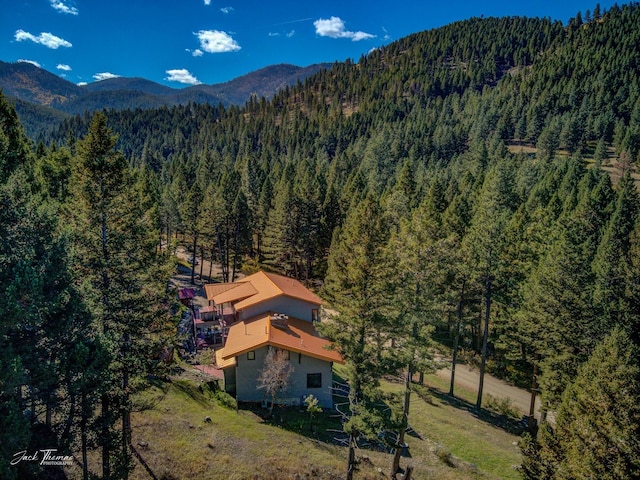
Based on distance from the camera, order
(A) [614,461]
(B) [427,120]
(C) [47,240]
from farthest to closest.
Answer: (B) [427,120] < (A) [614,461] < (C) [47,240]

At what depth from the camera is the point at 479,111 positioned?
141m

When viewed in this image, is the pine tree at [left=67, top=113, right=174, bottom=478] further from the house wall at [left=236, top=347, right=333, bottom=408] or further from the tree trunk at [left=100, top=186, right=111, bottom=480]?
the house wall at [left=236, top=347, right=333, bottom=408]

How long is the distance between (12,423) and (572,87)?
580ft

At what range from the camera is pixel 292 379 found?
26.3 metres

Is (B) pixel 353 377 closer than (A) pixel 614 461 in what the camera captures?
No

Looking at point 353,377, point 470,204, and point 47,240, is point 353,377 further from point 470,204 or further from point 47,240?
point 470,204

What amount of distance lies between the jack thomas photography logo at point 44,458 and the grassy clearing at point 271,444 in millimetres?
1480

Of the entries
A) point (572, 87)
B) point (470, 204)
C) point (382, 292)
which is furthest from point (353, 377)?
point (572, 87)

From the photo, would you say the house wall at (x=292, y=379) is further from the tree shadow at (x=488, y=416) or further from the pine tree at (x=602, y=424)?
the pine tree at (x=602, y=424)

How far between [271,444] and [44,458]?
10.4 metres

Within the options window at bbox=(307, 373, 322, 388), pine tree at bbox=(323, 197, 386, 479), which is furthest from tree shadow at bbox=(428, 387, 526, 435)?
pine tree at bbox=(323, 197, 386, 479)

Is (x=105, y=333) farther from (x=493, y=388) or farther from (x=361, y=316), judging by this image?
(x=493, y=388)

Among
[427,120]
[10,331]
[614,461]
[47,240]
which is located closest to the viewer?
[10,331]

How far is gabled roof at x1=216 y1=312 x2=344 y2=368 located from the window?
1.54 metres
